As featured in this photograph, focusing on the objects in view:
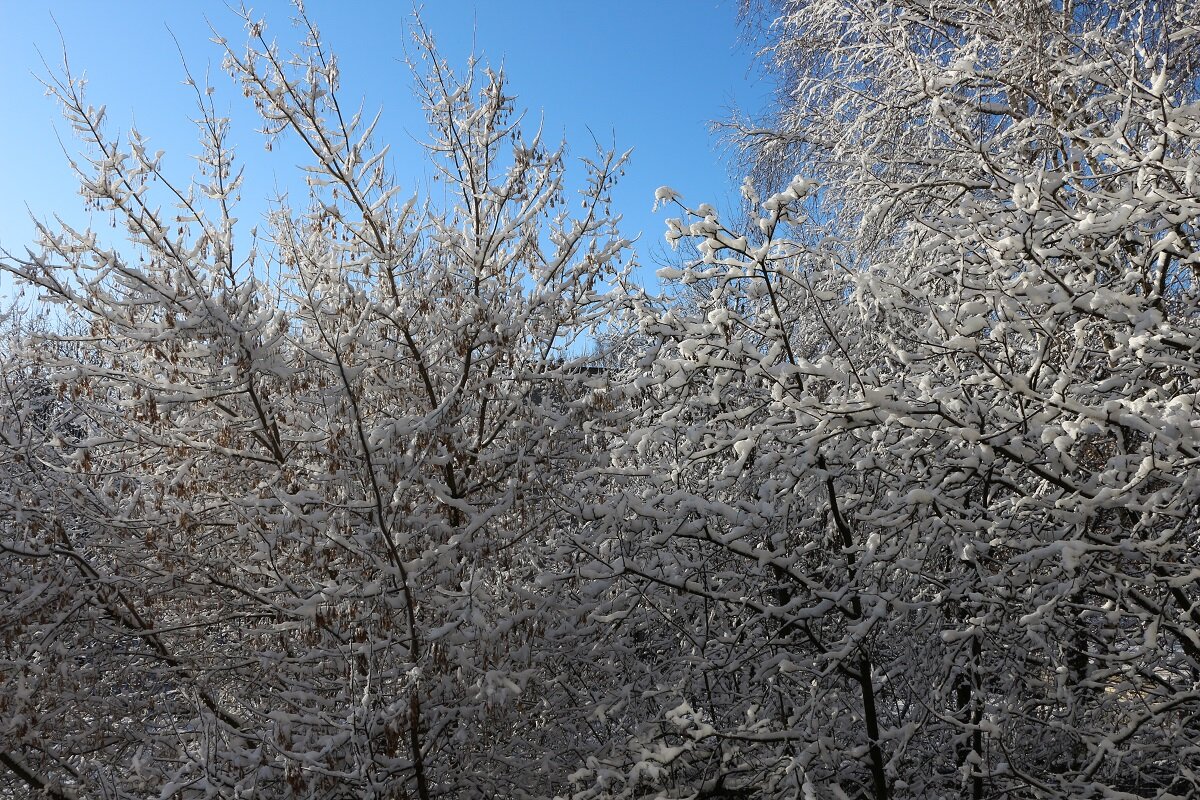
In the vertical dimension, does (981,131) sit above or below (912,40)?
below

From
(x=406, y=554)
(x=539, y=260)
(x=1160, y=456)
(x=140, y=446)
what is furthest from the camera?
(x=539, y=260)

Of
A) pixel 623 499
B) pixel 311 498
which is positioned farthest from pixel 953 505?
pixel 311 498

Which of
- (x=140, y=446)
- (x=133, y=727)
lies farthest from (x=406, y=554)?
(x=133, y=727)

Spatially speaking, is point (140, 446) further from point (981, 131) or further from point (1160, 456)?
point (981, 131)

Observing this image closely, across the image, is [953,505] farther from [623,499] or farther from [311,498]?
[311,498]

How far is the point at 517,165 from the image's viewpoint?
413 centimetres

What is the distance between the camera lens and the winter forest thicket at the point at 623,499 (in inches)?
109

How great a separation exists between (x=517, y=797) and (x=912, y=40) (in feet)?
18.3

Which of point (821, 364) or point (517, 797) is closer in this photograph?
point (821, 364)

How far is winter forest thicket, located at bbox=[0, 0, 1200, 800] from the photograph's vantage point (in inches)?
109

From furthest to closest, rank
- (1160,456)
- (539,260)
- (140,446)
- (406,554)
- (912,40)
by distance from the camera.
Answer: (912,40)
(539,260)
(140,446)
(406,554)
(1160,456)

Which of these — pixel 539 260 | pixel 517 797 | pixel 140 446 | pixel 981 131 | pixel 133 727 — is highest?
pixel 981 131

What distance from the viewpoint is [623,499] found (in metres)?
3.12

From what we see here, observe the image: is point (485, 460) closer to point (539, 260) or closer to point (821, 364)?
point (539, 260)
